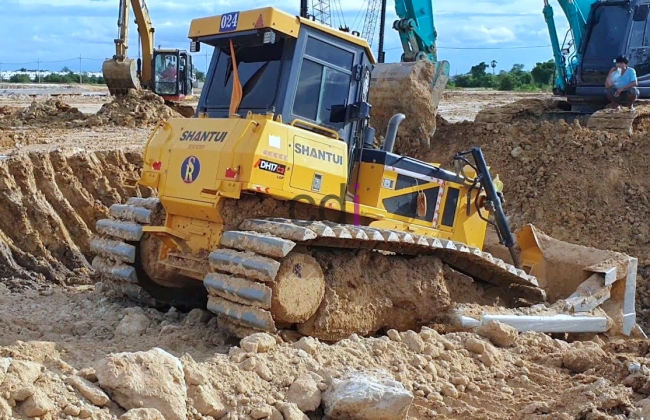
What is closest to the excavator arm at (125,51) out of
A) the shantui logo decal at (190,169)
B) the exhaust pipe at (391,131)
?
the exhaust pipe at (391,131)

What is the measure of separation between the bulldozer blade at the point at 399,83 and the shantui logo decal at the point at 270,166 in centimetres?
666

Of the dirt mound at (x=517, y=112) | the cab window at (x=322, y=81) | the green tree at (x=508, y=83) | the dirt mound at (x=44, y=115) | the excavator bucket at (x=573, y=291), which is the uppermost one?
the green tree at (x=508, y=83)

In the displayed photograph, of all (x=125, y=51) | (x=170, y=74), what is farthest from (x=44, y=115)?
(x=170, y=74)

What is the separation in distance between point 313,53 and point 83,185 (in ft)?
17.9

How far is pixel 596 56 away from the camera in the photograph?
567 inches

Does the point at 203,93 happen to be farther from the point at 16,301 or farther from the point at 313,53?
the point at 16,301

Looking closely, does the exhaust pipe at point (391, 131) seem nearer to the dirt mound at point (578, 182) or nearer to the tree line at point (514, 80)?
the dirt mound at point (578, 182)

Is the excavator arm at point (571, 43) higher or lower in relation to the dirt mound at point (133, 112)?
higher

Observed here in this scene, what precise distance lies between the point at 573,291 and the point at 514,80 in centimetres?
3725

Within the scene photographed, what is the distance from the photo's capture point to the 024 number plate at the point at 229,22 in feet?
20.7

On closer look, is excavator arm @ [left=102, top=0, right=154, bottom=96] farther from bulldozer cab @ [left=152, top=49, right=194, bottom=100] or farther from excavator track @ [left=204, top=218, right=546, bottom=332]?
excavator track @ [left=204, top=218, right=546, bottom=332]

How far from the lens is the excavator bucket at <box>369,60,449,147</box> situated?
1238 centimetres

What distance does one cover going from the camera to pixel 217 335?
20.5 ft

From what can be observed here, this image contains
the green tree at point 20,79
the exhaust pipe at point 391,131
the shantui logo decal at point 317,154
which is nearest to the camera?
the shantui logo decal at point 317,154
